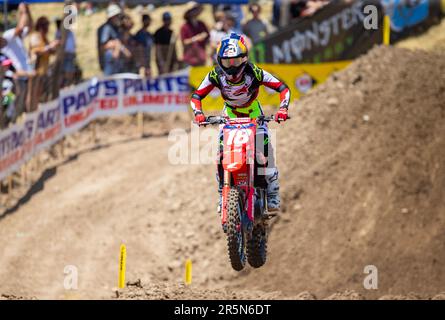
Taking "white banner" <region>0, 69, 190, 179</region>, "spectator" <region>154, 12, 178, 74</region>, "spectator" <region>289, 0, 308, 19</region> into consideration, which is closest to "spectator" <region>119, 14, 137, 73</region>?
"white banner" <region>0, 69, 190, 179</region>

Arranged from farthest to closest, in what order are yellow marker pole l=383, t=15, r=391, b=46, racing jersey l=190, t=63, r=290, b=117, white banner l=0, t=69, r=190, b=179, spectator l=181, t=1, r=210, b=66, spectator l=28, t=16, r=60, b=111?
1. yellow marker pole l=383, t=15, r=391, b=46
2. white banner l=0, t=69, r=190, b=179
3. spectator l=181, t=1, r=210, b=66
4. spectator l=28, t=16, r=60, b=111
5. racing jersey l=190, t=63, r=290, b=117

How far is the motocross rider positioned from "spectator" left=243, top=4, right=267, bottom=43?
10.6 meters

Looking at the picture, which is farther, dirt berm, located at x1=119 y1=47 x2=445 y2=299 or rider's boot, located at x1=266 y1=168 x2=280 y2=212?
dirt berm, located at x1=119 y1=47 x2=445 y2=299

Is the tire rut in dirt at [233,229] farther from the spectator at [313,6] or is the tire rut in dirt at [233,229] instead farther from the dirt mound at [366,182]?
the spectator at [313,6]

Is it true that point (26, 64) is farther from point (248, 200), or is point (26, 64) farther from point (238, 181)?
point (248, 200)

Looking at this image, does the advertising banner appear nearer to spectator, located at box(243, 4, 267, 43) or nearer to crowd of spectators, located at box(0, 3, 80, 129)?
spectator, located at box(243, 4, 267, 43)

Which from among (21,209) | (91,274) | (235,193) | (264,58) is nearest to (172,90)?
(264,58)

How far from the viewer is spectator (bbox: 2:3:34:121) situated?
68.3 ft

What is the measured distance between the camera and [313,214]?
764 inches

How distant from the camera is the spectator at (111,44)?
22.6 metres

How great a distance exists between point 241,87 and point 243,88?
31 millimetres

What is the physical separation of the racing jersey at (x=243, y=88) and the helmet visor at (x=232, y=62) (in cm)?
32

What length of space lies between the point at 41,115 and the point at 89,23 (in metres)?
5.43

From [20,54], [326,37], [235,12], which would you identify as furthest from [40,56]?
[326,37]
